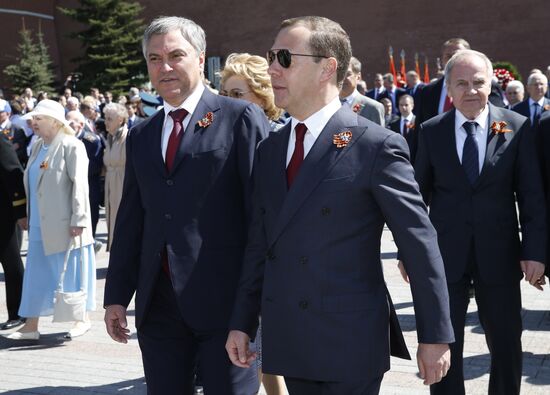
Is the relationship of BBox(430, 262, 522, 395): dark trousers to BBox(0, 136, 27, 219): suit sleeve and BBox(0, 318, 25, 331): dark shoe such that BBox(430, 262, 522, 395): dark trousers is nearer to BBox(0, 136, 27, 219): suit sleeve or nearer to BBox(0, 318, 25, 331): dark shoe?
BBox(0, 318, 25, 331): dark shoe

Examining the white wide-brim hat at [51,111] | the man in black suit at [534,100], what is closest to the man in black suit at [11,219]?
the white wide-brim hat at [51,111]

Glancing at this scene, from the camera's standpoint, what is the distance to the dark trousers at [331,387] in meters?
2.83

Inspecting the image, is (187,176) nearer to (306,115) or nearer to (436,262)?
(306,115)

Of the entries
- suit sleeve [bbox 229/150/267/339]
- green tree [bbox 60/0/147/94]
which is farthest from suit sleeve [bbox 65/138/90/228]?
green tree [bbox 60/0/147/94]

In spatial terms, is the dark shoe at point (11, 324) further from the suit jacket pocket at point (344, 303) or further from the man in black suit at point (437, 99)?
the suit jacket pocket at point (344, 303)

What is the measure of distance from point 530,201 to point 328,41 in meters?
1.90

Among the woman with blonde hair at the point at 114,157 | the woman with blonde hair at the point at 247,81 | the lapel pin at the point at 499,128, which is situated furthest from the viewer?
the woman with blonde hair at the point at 114,157

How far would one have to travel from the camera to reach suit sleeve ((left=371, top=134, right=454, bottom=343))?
278 cm

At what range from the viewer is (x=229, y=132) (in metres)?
3.56

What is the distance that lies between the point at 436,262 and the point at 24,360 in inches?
180

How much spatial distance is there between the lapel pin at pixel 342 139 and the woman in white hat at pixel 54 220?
14.7 feet

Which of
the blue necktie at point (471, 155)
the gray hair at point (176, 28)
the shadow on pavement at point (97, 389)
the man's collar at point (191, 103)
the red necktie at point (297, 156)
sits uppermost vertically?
the gray hair at point (176, 28)

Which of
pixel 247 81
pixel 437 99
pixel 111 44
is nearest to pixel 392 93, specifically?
pixel 437 99

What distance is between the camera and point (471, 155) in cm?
442
